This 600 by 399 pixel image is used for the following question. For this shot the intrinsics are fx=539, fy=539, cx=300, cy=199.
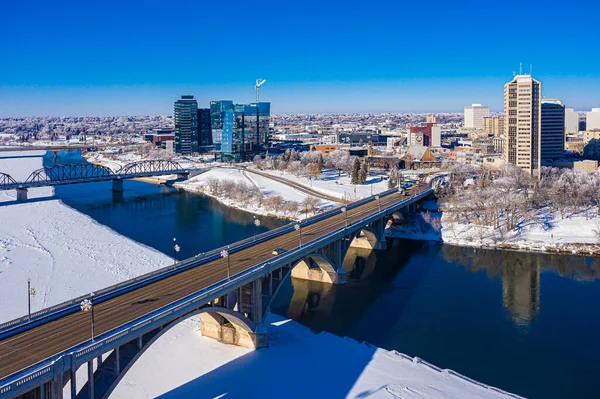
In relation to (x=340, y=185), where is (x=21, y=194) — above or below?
below


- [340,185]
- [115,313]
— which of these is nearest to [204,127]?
[340,185]

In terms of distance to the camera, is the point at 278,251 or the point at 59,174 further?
the point at 59,174

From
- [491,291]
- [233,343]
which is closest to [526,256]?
[491,291]

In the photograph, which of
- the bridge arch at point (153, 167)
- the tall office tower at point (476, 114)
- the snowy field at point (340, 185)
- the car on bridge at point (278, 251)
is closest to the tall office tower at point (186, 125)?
A: the bridge arch at point (153, 167)

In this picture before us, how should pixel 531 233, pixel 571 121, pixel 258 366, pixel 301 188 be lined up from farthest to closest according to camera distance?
pixel 571 121
pixel 301 188
pixel 531 233
pixel 258 366

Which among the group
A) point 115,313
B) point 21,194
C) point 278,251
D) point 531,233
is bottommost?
point 531,233

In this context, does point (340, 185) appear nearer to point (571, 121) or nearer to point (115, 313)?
point (115, 313)

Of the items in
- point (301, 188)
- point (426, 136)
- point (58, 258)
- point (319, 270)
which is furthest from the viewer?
point (426, 136)

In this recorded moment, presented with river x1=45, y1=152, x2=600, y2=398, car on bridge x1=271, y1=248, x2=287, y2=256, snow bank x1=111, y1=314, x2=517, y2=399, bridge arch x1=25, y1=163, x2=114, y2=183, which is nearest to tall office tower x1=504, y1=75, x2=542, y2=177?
river x1=45, y1=152, x2=600, y2=398
